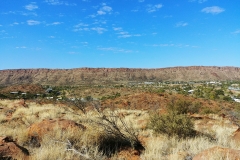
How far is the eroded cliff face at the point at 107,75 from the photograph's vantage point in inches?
5256

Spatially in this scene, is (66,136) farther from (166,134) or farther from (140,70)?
(140,70)

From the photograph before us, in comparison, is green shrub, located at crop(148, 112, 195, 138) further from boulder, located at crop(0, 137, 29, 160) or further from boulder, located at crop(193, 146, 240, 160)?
boulder, located at crop(0, 137, 29, 160)

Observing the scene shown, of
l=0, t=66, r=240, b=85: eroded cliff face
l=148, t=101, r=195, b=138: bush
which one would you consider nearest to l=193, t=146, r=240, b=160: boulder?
l=148, t=101, r=195, b=138: bush

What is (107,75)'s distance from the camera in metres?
143

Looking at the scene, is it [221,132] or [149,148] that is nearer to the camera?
[149,148]

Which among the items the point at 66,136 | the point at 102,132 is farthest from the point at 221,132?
the point at 66,136

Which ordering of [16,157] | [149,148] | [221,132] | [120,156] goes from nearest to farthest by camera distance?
[16,157], [120,156], [149,148], [221,132]

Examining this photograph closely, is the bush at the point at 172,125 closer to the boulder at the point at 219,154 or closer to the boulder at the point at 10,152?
the boulder at the point at 219,154

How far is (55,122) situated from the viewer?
7105 mm

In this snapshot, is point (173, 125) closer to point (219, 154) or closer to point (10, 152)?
point (219, 154)

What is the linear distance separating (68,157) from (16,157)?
100cm

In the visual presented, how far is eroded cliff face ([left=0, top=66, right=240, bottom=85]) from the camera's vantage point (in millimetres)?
133500

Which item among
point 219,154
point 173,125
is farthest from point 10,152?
point 173,125

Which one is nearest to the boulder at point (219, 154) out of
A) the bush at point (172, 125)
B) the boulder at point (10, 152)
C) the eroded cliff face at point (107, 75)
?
the bush at point (172, 125)
